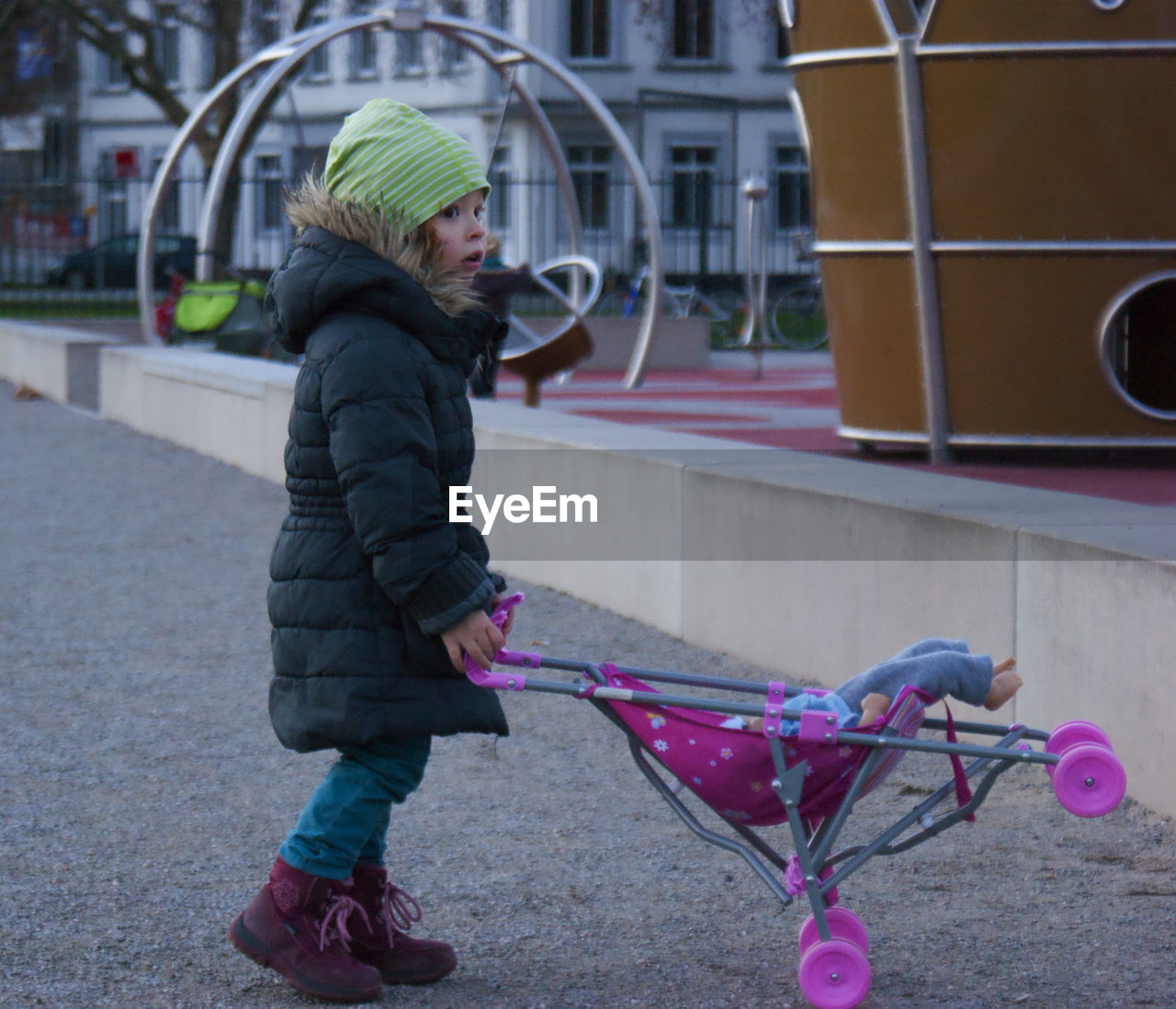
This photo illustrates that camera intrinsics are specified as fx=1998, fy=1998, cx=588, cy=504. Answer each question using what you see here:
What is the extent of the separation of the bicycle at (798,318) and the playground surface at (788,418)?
1426 mm

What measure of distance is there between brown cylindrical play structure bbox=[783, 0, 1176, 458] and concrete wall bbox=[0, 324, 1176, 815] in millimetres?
1088

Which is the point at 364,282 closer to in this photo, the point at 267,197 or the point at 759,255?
the point at 759,255

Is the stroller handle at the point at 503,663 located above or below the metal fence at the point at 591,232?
below

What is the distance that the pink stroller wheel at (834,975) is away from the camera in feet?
Result: 11.1

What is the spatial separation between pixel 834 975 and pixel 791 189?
131 ft

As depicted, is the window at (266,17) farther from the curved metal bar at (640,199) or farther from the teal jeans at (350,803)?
the teal jeans at (350,803)

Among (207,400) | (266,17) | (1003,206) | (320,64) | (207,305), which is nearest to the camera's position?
(1003,206)

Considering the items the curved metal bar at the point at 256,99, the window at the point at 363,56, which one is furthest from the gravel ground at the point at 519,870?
the window at the point at 363,56

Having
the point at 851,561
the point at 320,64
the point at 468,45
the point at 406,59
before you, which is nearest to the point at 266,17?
the point at 406,59

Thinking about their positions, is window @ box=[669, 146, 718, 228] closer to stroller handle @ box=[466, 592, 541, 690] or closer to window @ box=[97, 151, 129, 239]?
window @ box=[97, 151, 129, 239]

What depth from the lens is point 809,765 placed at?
11.1 feet

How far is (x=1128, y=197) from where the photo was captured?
7848mm

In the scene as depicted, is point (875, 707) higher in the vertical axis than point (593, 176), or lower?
lower

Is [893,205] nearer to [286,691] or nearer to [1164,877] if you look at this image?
[1164,877]
